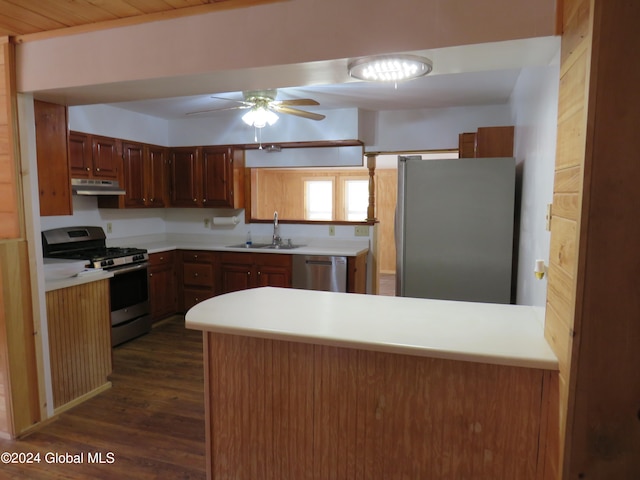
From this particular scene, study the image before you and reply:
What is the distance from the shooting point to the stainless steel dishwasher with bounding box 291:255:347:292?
13.4ft

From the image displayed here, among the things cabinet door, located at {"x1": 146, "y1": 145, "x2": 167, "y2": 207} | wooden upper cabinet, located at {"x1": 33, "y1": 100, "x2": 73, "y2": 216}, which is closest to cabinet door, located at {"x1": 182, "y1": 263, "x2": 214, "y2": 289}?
cabinet door, located at {"x1": 146, "y1": 145, "x2": 167, "y2": 207}

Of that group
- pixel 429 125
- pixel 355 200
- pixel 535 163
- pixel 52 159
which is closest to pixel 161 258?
pixel 52 159

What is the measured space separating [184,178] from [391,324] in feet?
12.8

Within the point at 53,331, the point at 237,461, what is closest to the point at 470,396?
the point at 237,461

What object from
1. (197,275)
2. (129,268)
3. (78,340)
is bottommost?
(78,340)

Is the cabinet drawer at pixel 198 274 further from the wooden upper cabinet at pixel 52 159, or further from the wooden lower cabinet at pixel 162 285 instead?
the wooden upper cabinet at pixel 52 159

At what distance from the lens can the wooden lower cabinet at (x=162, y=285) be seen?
4.29 m

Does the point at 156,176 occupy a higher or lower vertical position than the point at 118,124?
lower

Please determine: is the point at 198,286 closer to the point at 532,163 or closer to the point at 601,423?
the point at 532,163

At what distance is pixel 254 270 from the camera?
14.3 ft

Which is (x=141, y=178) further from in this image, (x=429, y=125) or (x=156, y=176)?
(x=429, y=125)

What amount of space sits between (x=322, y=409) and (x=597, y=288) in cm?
96

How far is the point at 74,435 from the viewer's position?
237 centimetres

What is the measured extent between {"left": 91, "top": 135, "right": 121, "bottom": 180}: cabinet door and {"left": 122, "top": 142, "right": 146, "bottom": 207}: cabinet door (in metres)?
0.11
